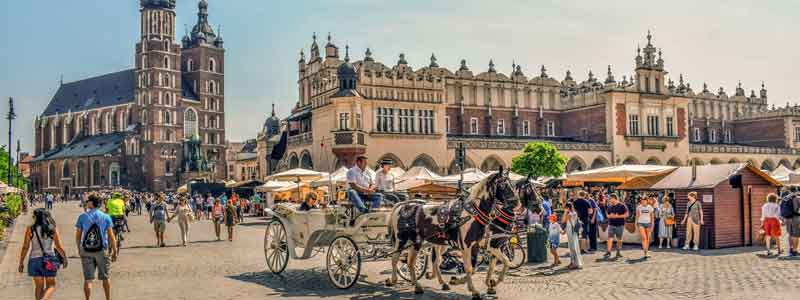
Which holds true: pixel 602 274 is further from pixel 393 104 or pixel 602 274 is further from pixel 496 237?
pixel 393 104

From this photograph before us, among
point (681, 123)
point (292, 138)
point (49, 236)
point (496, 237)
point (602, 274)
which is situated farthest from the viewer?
point (681, 123)

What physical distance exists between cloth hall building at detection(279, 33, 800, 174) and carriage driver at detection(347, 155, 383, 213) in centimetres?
3264

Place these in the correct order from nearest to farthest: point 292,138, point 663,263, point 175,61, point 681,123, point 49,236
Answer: point 49,236, point 663,263, point 292,138, point 681,123, point 175,61

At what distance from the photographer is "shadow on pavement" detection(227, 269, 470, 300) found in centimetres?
1176

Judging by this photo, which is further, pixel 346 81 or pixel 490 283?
pixel 346 81

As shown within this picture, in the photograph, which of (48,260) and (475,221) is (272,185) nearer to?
(475,221)

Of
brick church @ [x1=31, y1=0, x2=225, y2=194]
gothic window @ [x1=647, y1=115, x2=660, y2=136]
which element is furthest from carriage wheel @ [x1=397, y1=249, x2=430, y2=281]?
brick church @ [x1=31, y1=0, x2=225, y2=194]

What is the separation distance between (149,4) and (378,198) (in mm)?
113134

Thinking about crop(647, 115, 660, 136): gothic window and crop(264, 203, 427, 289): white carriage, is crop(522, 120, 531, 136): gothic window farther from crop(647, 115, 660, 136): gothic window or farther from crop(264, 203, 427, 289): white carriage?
crop(264, 203, 427, 289): white carriage

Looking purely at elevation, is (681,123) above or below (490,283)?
above

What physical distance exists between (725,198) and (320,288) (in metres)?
11.9

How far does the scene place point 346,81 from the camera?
156ft

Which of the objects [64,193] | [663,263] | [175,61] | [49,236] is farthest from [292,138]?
[64,193]

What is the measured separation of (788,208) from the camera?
17609mm
